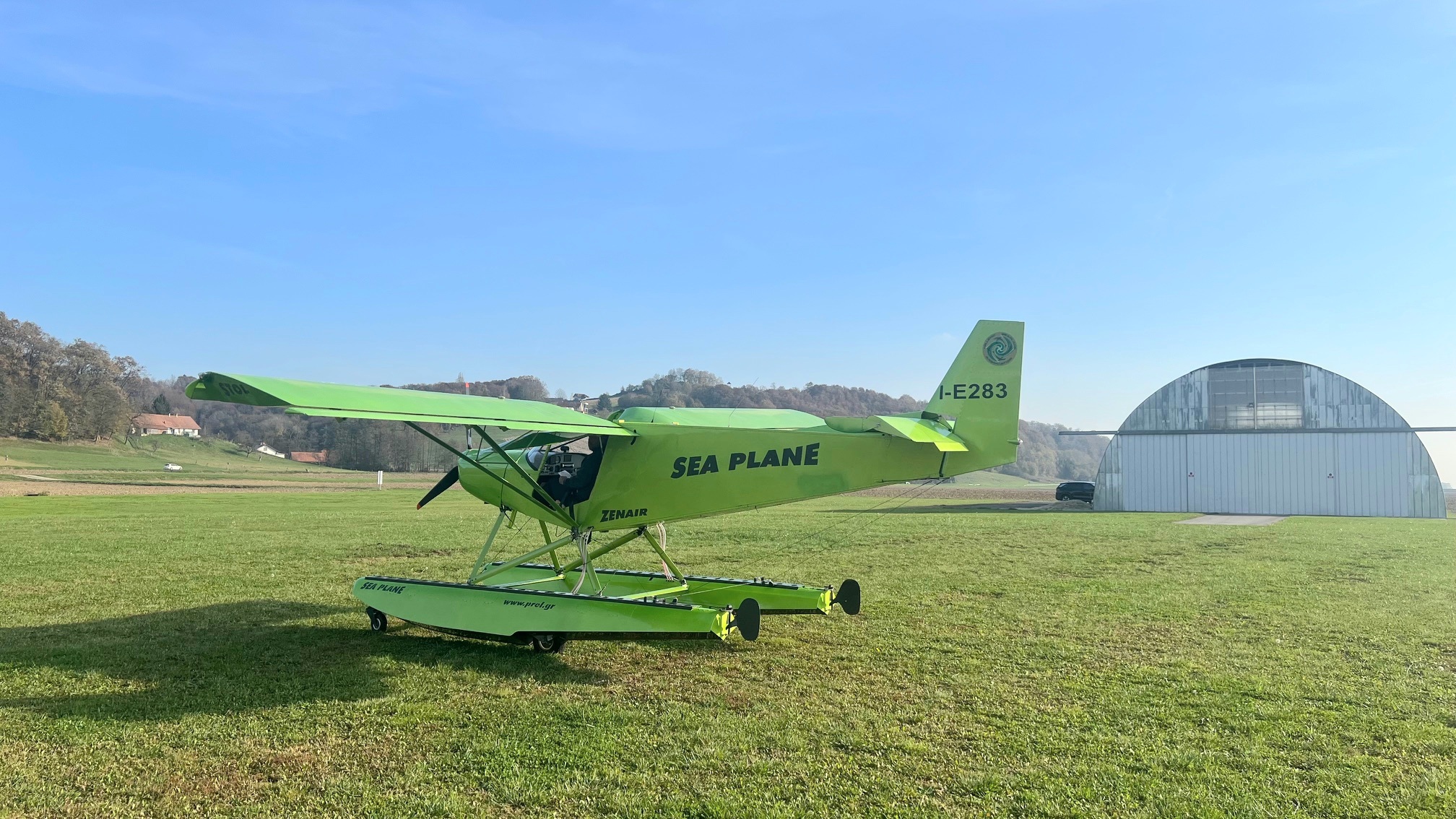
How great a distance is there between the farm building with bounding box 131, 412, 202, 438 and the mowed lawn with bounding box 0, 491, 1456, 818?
11753 cm

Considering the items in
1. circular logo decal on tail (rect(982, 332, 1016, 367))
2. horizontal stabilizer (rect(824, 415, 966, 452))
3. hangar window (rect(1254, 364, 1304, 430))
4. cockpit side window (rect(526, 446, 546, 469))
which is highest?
hangar window (rect(1254, 364, 1304, 430))

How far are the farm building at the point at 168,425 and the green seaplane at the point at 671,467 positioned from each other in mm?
118104

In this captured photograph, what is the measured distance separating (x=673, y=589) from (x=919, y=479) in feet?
9.95

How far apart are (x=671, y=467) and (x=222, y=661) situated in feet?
14.9

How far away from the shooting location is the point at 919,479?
884 centimetres

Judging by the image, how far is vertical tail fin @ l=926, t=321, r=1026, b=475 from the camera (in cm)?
907

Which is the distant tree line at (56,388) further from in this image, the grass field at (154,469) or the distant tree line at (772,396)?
the distant tree line at (772,396)

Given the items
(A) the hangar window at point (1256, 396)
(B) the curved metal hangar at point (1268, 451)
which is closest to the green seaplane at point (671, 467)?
(B) the curved metal hangar at point (1268, 451)

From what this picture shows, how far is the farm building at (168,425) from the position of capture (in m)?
112

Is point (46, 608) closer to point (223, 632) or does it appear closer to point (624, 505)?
point (223, 632)

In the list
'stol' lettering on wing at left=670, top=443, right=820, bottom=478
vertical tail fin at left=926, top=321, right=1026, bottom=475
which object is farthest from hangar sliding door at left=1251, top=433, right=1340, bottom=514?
'stol' lettering on wing at left=670, top=443, right=820, bottom=478

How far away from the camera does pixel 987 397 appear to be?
9.18 meters

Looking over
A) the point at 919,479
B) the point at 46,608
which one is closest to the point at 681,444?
the point at 919,479

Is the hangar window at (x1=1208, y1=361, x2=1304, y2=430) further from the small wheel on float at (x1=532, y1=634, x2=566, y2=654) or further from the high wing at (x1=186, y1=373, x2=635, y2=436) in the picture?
the small wheel on float at (x1=532, y1=634, x2=566, y2=654)
